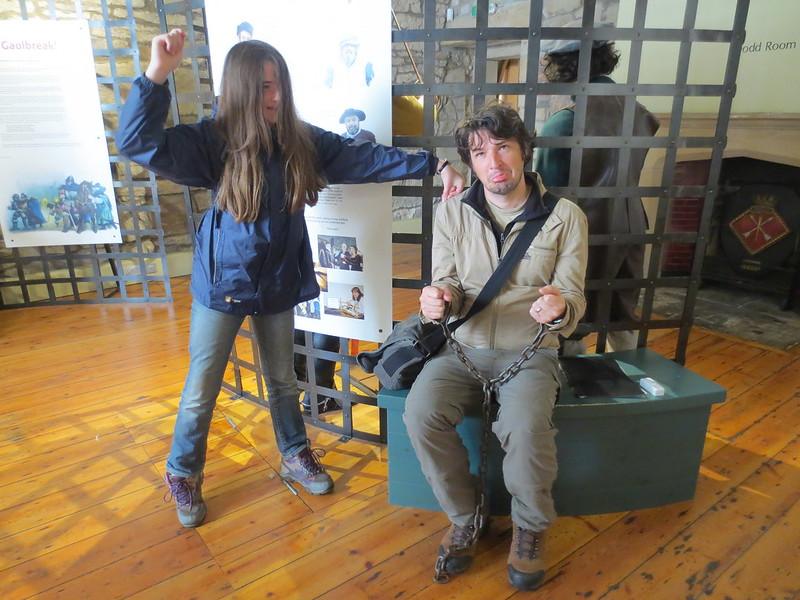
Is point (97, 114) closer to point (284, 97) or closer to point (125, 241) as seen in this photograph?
point (125, 241)

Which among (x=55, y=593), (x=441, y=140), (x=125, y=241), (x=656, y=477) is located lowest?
(x=55, y=593)

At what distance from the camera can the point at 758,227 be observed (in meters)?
3.69

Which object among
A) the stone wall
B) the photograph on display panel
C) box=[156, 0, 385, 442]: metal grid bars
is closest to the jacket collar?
box=[156, 0, 385, 442]: metal grid bars

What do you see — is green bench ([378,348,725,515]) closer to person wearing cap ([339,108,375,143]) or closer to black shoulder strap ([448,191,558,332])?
black shoulder strap ([448,191,558,332])

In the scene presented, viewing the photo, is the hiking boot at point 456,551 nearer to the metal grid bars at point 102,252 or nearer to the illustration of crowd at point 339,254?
the illustration of crowd at point 339,254

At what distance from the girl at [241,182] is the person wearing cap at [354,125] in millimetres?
116

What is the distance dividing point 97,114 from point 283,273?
2762mm

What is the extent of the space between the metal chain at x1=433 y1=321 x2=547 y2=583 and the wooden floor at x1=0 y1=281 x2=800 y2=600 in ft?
0.22

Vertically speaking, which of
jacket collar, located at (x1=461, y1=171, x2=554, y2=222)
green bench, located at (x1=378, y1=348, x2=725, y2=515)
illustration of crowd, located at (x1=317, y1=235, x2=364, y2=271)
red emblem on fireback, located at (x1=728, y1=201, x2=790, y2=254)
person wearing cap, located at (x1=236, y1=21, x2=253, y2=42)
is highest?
person wearing cap, located at (x1=236, y1=21, x2=253, y2=42)

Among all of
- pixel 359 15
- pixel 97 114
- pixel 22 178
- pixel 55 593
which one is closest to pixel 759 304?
pixel 359 15

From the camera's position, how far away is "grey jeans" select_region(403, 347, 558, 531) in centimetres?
142

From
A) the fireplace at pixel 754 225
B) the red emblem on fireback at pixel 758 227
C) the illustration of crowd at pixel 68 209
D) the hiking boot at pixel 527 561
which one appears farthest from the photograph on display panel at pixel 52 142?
the red emblem on fireback at pixel 758 227

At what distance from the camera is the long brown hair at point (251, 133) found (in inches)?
56.9

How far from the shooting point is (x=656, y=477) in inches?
69.3
